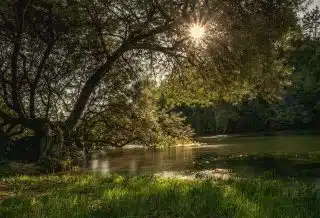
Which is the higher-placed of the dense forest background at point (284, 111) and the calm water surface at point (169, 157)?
the dense forest background at point (284, 111)

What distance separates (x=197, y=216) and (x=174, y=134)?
685 inches

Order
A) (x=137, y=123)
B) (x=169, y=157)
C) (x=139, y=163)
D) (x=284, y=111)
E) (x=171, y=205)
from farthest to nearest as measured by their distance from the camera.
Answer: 1. (x=284, y=111)
2. (x=169, y=157)
3. (x=139, y=163)
4. (x=137, y=123)
5. (x=171, y=205)

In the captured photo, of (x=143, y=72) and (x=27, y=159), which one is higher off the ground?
(x=143, y=72)

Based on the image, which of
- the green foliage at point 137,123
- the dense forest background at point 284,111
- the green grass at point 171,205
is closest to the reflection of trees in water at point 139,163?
the green foliage at point 137,123

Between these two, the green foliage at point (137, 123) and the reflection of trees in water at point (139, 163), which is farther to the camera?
the reflection of trees in water at point (139, 163)

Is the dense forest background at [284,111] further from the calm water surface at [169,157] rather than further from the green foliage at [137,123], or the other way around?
the green foliage at [137,123]

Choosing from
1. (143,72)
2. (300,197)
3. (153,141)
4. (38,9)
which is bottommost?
(300,197)

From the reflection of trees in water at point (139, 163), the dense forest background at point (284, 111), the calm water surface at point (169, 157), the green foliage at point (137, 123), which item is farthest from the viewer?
the dense forest background at point (284, 111)

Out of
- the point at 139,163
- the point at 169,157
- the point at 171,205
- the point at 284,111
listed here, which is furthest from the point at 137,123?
the point at 284,111

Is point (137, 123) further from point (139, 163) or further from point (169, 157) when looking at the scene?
point (169, 157)

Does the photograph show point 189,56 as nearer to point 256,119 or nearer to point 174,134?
point 174,134

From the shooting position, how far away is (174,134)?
24750 mm

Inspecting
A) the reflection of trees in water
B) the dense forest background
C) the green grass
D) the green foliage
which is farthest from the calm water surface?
the dense forest background

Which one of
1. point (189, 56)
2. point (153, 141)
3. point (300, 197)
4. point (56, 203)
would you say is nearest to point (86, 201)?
point (56, 203)
